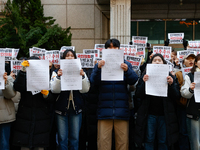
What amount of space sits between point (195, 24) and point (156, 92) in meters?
8.71

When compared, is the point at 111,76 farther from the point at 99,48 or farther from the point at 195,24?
the point at 195,24

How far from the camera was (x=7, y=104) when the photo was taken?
3.86m

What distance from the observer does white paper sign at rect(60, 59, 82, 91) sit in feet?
12.4

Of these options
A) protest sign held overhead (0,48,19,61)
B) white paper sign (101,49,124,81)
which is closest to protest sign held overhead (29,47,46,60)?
protest sign held overhead (0,48,19,61)

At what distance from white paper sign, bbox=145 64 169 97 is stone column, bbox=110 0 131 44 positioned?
17.5 feet

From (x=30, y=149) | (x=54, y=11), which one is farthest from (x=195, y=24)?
(x=30, y=149)

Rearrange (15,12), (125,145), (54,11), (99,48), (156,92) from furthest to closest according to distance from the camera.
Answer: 1. (54,11)
2. (15,12)
3. (99,48)
4. (125,145)
5. (156,92)

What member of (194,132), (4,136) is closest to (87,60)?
(4,136)

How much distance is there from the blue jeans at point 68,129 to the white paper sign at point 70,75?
1.39ft

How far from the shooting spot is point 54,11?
10.6 m

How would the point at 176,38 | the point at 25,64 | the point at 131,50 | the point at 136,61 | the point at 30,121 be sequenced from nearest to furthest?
the point at 25,64 → the point at 30,121 → the point at 136,61 → the point at 131,50 → the point at 176,38

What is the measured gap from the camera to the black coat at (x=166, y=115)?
378 centimetres

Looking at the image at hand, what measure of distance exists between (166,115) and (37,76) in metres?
2.18

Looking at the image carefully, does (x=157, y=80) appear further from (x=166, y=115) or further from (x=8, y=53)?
(x=8, y=53)
